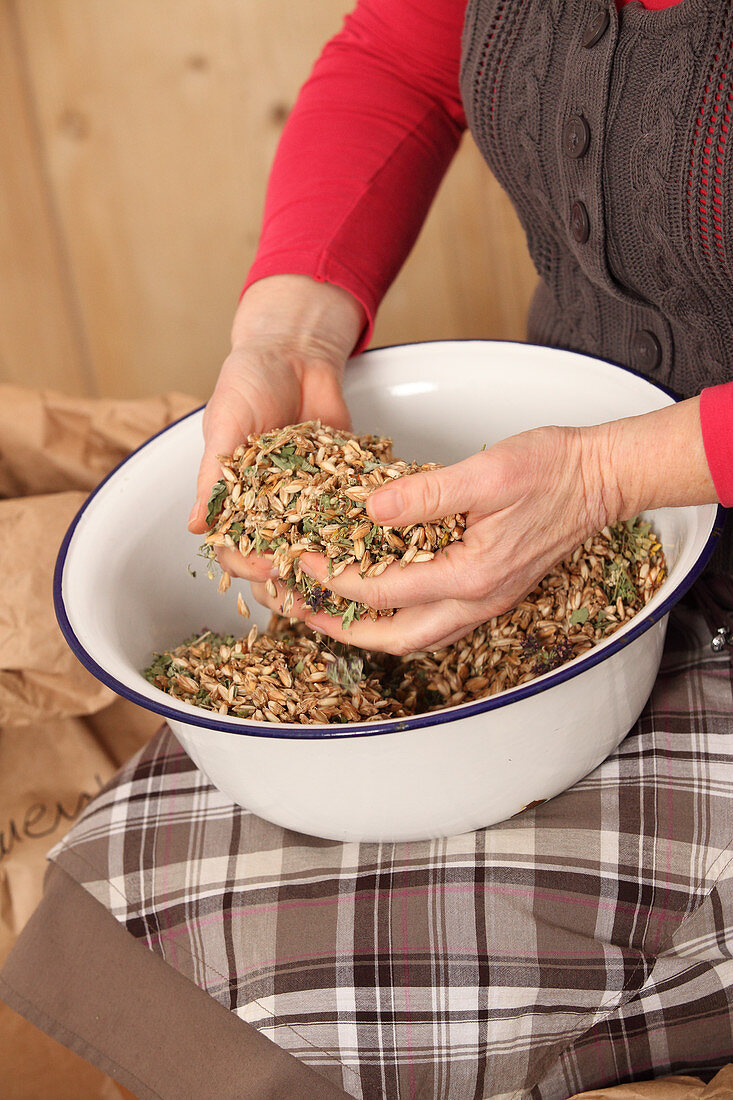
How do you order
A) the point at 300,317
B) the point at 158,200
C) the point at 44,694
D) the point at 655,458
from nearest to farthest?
the point at 655,458 → the point at 300,317 → the point at 44,694 → the point at 158,200

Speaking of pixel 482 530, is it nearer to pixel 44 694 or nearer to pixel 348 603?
pixel 348 603

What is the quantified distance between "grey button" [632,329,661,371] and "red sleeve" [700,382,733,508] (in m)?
0.22

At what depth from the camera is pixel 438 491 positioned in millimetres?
665

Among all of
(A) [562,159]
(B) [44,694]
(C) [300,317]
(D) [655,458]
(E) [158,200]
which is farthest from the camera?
(E) [158,200]

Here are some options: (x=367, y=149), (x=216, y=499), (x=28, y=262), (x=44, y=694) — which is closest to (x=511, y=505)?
(x=216, y=499)

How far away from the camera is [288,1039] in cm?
73

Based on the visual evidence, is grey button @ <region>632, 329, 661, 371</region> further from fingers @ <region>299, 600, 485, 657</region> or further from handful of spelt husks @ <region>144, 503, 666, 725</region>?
fingers @ <region>299, 600, 485, 657</region>

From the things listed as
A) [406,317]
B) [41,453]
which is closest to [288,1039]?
[41,453]

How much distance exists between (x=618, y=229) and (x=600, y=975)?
24.5 inches

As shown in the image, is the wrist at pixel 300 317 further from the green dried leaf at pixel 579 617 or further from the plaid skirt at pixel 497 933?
the plaid skirt at pixel 497 933

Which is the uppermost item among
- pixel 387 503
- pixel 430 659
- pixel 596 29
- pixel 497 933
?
pixel 596 29

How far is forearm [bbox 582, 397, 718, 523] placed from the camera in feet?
2.29

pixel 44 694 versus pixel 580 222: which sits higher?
pixel 580 222

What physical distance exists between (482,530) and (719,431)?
187 mm
